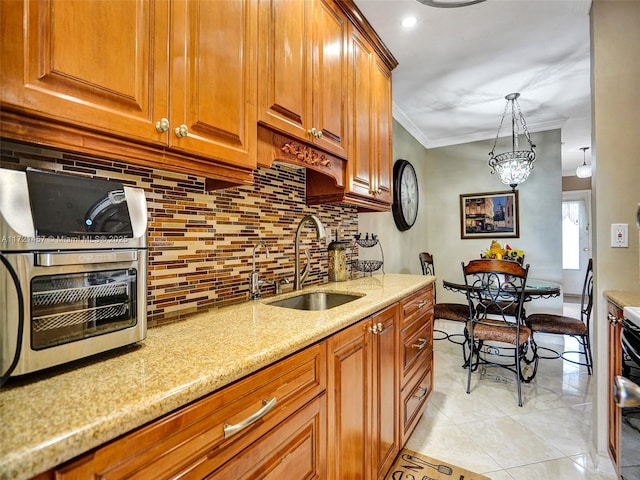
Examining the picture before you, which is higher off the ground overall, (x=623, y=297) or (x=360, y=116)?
(x=360, y=116)

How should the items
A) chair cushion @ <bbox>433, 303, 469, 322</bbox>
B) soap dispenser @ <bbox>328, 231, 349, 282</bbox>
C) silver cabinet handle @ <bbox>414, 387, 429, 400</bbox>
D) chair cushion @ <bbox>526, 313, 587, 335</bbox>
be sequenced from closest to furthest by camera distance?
silver cabinet handle @ <bbox>414, 387, 429, 400</bbox>, soap dispenser @ <bbox>328, 231, 349, 282</bbox>, chair cushion @ <bbox>526, 313, 587, 335</bbox>, chair cushion @ <bbox>433, 303, 469, 322</bbox>

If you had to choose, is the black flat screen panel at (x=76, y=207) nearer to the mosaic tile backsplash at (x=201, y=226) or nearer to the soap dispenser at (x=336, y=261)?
the mosaic tile backsplash at (x=201, y=226)

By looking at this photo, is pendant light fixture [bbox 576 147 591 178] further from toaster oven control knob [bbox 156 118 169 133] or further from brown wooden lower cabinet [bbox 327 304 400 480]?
toaster oven control knob [bbox 156 118 169 133]

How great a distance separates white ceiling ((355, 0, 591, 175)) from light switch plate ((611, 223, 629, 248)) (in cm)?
135

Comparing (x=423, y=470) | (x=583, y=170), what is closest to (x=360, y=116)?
(x=423, y=470)

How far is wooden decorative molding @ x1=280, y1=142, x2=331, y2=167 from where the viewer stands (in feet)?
4.68

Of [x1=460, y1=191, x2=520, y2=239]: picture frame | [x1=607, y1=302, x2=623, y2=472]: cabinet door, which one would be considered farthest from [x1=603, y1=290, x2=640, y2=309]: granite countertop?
[x1=460, y1=191, x2=520, y2=239]: picture frame

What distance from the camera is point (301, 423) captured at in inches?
37.0

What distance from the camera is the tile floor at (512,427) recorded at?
66.2 inches

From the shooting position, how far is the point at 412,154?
3.98 metres

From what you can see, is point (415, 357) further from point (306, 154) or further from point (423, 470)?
point (306, 154)

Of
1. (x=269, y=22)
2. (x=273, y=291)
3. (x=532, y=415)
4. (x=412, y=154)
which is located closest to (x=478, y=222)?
(x=412, y=154)

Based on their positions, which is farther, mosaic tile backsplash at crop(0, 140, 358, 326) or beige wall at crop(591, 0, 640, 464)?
beige wall at crop(591, 0, 640, 464)

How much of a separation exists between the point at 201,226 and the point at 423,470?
170 centimetres
